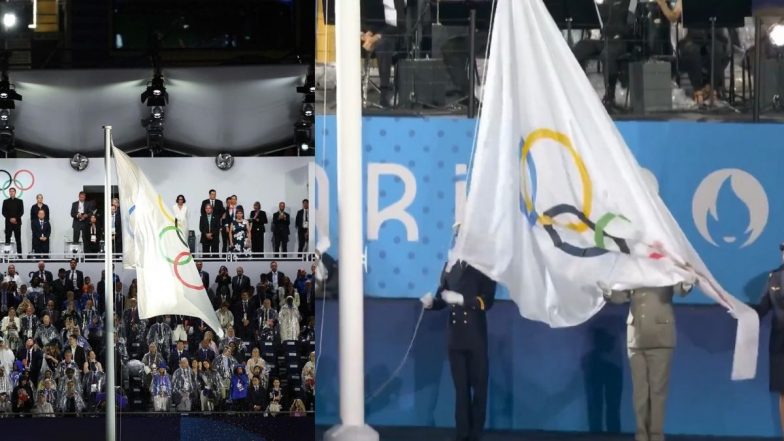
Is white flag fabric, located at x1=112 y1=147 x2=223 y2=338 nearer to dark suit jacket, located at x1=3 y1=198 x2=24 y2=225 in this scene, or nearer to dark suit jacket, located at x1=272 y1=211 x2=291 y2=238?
dark suit jacket, located at x1=272 y1=211 x2=291 y2=238

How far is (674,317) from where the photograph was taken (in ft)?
14.0

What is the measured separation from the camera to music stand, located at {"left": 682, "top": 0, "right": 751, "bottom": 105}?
4301 millimetres

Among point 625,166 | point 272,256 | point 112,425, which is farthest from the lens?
point 272,256

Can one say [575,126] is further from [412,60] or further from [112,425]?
[112,425]

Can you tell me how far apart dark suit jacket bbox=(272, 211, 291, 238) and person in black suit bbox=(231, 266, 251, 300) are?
1.02 m

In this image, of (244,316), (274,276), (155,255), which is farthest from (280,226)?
(155,255)

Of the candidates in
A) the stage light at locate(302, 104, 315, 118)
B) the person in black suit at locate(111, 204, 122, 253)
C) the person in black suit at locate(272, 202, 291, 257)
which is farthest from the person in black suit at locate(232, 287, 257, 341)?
the stage light at locate(302, 104, 315, 118)

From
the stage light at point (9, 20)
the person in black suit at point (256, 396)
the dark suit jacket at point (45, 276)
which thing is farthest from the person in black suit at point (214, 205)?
the stage light at point (9, 20)

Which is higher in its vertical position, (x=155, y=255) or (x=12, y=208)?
(x=12, y=208)

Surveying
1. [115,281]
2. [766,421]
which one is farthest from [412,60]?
[115,281]

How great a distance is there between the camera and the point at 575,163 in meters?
4.27

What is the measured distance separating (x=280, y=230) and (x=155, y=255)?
8395mm

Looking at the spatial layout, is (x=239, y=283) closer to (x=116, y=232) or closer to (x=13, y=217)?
(x=116, y=232)

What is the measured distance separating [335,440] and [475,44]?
4.90 ft
